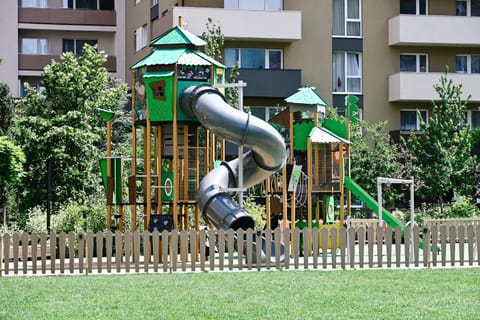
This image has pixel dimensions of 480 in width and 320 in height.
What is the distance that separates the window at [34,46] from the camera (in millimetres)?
56938

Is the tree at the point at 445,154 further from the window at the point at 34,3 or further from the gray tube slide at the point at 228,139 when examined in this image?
the window at the point at 34,3

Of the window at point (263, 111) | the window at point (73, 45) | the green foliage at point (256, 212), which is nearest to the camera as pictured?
the green foliage at point (256, 212)

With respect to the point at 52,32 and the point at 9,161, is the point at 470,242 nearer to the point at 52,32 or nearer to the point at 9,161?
the point at 9,161

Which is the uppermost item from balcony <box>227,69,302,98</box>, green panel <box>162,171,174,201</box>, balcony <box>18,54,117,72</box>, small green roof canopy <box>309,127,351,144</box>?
balcony <box>18,54,117,72</box>

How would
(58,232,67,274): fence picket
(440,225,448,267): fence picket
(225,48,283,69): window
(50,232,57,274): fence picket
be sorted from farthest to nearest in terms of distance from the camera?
1. (225,48,283,69): window
2. (440,225,448,267): fence picket
3. (58,232,67,274): fence picket
4. (50,232,57,274): fence picket

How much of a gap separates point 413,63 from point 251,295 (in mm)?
34662

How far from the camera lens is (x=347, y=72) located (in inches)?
1886

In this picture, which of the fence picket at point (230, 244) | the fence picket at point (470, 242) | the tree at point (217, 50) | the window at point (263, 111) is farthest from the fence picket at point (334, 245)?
the window at point (263, 111)

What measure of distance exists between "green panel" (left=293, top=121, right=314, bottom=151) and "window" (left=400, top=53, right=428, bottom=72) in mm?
21353

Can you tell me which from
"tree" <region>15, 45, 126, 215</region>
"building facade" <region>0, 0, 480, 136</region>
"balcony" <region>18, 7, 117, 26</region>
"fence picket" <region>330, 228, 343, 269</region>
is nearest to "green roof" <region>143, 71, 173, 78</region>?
"fence picket" <region>330, 228, 343, 269</region>

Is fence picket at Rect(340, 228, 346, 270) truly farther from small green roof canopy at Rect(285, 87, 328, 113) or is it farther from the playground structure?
small green roof canopy at Rect(285, 87, 328, 113)

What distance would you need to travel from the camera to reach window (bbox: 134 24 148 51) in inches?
2080

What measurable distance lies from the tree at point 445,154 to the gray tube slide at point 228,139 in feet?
57.4

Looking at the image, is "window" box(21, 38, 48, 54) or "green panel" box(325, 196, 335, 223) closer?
"green panel" box(325, 196, 335, 223)
